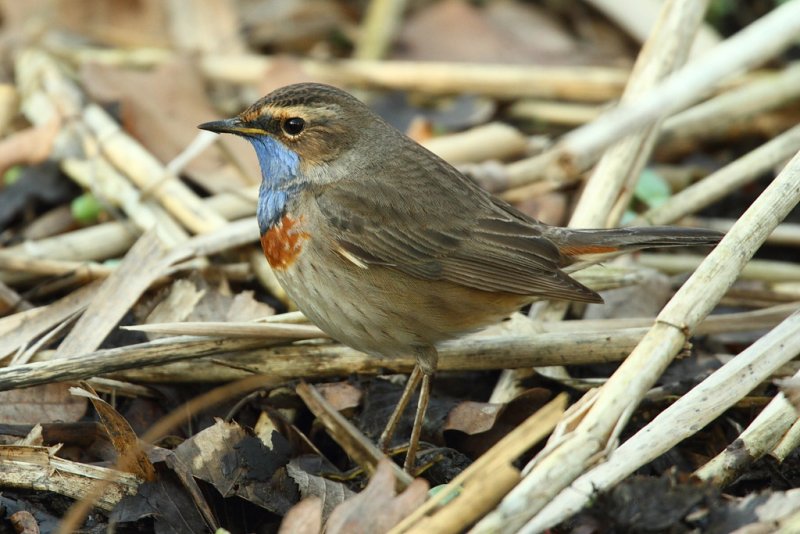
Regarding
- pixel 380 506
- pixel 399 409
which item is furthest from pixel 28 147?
pixel 380 506

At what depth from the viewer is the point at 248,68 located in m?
8.17

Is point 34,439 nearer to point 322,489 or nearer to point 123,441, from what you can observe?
point 123,441

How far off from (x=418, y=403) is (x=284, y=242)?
3.45 ft

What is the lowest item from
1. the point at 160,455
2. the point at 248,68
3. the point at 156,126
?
the point at 160,455

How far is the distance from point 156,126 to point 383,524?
14.3ft

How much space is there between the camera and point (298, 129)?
552 cm

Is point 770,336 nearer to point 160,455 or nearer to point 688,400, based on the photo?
point 688,400

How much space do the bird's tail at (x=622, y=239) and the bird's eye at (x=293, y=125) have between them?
1.39 m

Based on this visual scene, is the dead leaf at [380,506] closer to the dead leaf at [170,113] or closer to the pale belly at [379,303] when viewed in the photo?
the pale belly at [379,303]

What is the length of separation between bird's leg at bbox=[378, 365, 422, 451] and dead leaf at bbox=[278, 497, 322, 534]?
1.27 metres

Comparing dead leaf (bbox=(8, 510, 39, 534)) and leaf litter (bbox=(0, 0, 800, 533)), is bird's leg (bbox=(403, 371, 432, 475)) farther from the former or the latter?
dead leaf (bbox=(8, 510, 39, 534))

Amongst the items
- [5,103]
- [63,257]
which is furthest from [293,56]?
[63,257]

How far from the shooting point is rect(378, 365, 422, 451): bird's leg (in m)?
5.32

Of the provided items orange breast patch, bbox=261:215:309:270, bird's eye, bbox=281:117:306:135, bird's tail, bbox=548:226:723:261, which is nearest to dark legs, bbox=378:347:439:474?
orange breast patch, bbox=261:215:309:270
